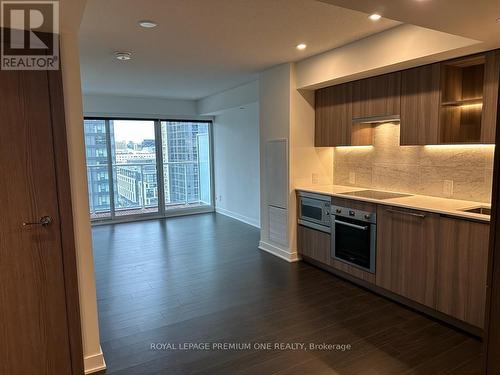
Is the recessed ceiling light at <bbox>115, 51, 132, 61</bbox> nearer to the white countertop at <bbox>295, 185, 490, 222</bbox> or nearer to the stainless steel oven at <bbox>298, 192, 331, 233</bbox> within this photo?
the stainless steel oven at <bbox>298, 192, 331, 233</bbox>

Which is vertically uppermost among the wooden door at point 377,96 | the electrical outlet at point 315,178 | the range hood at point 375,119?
the wooden door at point 377,96

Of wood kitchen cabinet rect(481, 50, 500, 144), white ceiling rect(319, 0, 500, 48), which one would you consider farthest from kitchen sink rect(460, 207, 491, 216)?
white ceiling rect(319, 0, 500, 48)

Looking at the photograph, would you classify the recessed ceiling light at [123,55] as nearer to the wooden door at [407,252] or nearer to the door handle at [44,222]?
the door handle at [44,222]

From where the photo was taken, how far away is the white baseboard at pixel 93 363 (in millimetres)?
2363

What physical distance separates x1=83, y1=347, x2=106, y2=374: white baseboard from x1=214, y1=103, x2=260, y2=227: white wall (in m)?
4.45

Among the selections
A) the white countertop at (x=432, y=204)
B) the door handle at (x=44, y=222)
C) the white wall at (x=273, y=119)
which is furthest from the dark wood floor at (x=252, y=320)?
the door handle at (x=44, y=222)

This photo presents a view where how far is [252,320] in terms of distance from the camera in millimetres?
3037

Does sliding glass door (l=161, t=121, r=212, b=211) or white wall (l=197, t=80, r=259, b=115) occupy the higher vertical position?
white wall (l=197, t=80, r=259, b=115)

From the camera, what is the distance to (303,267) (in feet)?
14.3

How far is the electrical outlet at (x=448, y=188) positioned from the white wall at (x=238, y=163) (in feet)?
11.9

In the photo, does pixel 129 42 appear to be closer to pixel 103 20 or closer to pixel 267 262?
pixel 103 20

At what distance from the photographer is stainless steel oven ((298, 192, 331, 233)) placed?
4059 mm

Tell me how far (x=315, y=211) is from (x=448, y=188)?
4.84 feet

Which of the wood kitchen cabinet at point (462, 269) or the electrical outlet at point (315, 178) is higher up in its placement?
the electrical outlet at point (315, 178)
